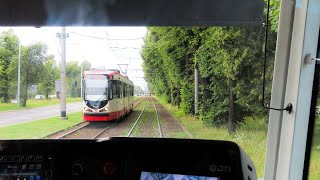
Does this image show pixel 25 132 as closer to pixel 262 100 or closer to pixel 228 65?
pixel 228 65

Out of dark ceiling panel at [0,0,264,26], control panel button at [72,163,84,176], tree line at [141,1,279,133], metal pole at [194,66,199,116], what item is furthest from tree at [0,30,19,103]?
metal pole at [194,66,199,116]

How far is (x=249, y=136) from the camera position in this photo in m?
2.18

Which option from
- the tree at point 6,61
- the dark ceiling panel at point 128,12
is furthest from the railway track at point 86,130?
the dark ceiling panel at point 128,12

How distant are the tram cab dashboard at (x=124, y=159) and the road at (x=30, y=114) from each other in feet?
1.19

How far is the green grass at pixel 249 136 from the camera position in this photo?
82.4 inches

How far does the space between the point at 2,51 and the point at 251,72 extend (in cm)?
139

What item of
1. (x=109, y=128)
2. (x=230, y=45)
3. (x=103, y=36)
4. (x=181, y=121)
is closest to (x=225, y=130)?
(x=181, y=121)

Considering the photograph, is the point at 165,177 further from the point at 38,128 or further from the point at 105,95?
the point at 105,95

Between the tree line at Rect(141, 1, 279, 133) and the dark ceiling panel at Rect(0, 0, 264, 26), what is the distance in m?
0.06

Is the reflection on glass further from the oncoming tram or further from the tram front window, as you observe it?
the tram front window

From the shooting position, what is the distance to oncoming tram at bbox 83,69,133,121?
223 cm

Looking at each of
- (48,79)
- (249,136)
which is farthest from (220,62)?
(48,79)

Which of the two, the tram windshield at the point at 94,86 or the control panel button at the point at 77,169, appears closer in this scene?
the control panel button at the point at 77,169

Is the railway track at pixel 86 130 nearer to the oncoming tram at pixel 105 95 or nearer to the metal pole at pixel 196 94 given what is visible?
the oncoming tram at pixel 105 95
